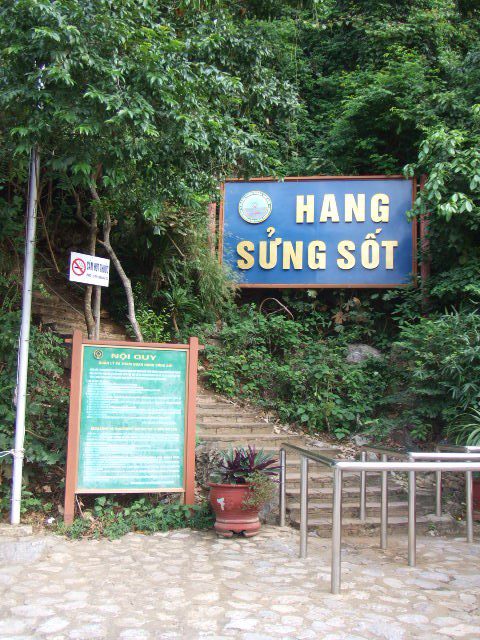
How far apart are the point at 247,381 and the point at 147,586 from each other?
15.4ft

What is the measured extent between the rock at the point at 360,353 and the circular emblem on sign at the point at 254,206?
2609 millimetres

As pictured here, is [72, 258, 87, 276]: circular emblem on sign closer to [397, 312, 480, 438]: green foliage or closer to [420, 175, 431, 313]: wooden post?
[397, 312, 480, 438]: green foliage

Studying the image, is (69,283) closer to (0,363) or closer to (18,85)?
(0,363)

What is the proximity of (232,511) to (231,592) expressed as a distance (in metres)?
1.33

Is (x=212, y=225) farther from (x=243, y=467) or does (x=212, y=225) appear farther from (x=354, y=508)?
(x=354, y=508)

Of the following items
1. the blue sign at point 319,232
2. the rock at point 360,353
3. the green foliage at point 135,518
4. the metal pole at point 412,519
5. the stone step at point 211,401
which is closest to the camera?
the metal pole at point 412,519

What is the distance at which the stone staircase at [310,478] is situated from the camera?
5.88 m

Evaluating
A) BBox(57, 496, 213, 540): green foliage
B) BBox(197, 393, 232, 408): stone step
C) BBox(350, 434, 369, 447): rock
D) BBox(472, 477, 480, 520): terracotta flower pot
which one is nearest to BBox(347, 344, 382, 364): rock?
BBox(350, 434, 369, 447): rock

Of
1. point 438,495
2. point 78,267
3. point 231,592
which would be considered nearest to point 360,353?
point 438,495

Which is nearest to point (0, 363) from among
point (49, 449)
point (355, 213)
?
point (49, 449)

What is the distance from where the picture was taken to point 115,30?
503 centimetres

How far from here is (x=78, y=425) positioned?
5.44 m

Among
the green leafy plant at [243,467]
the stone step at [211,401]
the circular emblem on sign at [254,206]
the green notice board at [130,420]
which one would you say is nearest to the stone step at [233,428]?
the stone step at [211,401]

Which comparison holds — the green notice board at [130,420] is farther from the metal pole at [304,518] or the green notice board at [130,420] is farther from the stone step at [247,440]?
the metal pole at [304,518]
